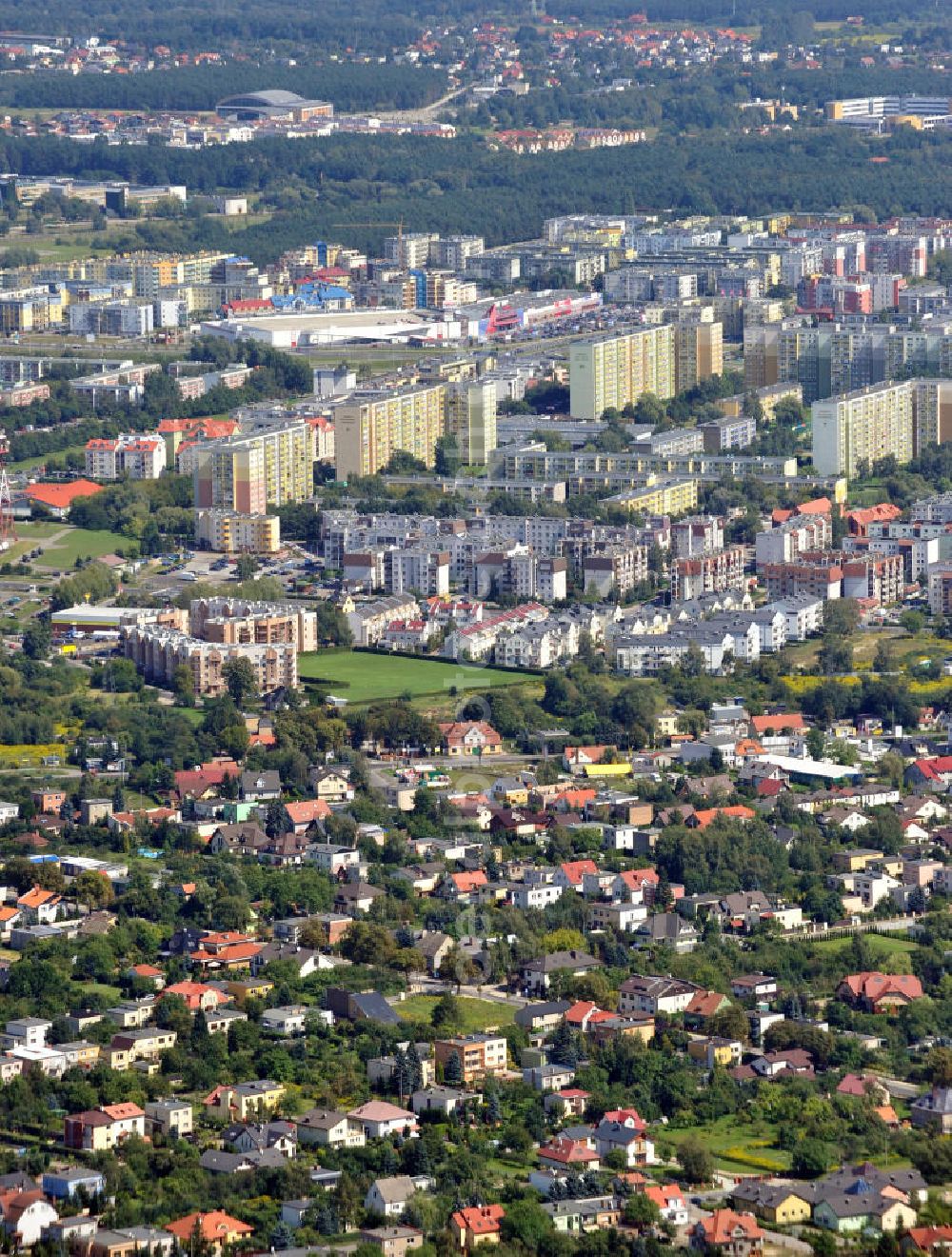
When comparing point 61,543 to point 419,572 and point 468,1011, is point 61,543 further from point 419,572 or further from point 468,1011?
point 468,1011

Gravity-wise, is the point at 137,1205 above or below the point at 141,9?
below

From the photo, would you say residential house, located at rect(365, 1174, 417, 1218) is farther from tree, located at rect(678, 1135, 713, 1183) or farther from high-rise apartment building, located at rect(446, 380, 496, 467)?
high-rise apartment building, located at rect(446, 380, 496, 467)

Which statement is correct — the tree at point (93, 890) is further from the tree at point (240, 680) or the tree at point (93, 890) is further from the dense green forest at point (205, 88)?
the dense green forest at point (205, 88)

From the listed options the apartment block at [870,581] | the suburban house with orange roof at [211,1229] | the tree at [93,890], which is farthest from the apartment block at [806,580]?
the suburban house with orange roof at [211,1229]

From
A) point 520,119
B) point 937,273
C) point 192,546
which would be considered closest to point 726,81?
point 520,119

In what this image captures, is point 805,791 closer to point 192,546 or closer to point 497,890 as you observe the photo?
point 497,890

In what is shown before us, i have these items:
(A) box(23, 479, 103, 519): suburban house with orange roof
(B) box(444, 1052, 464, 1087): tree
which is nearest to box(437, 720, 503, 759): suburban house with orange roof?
(B) box(444, 1052, 464, 1087): tree

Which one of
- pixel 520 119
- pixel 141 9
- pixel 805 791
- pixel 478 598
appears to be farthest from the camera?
pixel 141 9
